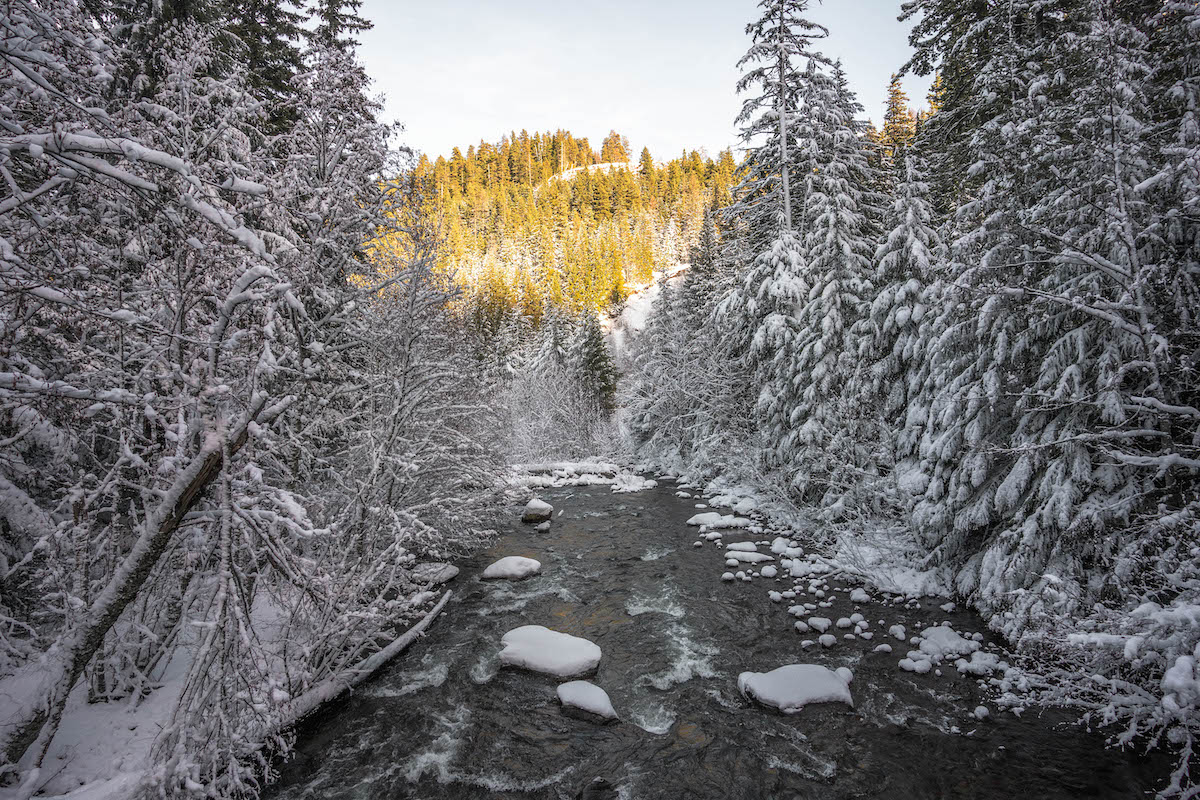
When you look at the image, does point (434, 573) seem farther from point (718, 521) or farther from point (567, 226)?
point (567, 226)

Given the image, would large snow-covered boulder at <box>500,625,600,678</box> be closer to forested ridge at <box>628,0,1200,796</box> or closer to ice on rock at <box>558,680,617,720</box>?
ice on rock at <box>558,680,617,720</box>

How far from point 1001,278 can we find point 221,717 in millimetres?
11610

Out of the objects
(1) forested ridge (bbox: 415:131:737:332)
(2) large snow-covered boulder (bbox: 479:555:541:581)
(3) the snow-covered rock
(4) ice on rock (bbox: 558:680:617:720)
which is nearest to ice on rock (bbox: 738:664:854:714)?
(4) ice on rock (bbox: 558:680:617:720)

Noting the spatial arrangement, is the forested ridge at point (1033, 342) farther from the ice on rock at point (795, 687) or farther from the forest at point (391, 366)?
the ice on rock at point (795, 687)

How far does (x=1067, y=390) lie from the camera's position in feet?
23.2

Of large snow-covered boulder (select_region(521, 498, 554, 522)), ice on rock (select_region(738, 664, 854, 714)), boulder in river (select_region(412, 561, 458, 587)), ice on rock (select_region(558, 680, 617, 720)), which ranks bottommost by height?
large snow-covered boulder (select_region(521, 498, 554, 522))

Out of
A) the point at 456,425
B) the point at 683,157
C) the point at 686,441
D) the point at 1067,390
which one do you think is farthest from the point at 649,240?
the point at 1067,390

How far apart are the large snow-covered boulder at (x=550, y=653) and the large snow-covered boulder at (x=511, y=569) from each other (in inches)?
135

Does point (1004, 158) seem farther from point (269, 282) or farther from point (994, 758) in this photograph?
point (269, 282)

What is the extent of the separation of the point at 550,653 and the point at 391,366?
647 cm

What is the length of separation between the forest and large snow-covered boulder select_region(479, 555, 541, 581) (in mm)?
1432

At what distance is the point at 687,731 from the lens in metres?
6.83

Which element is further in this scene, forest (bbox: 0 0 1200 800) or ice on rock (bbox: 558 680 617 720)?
ice on rock (bbox: 558 680 617 720)

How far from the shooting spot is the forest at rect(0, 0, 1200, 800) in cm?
414
